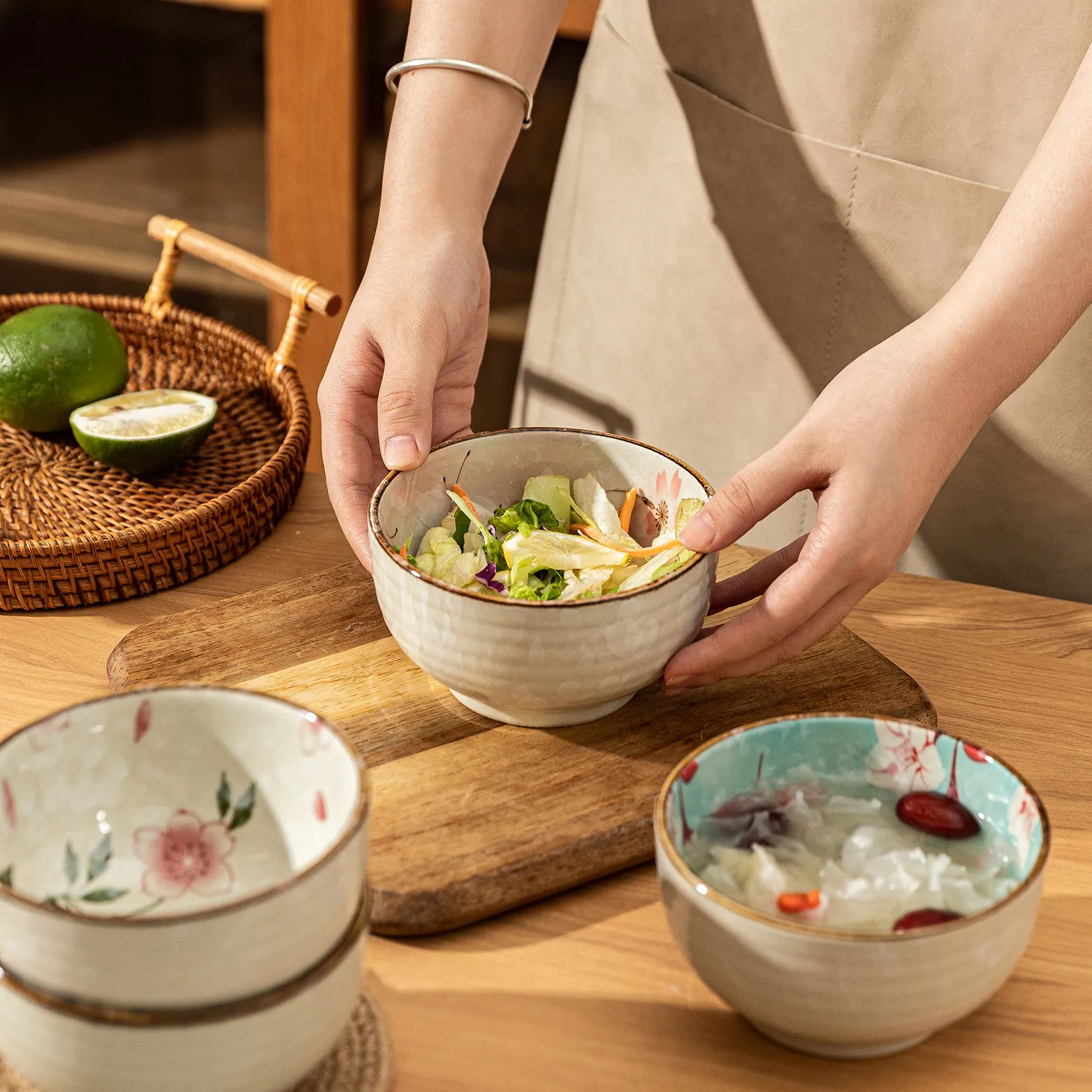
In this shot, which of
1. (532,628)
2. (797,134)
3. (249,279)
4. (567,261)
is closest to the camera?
(532,628)

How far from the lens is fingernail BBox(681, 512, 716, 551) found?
2.85ft

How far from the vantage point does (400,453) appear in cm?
95

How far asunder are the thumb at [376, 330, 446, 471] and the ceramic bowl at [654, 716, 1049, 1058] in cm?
36

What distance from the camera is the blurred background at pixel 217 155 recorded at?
7.53 feet

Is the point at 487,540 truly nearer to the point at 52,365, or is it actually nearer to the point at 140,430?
the point at 140,430

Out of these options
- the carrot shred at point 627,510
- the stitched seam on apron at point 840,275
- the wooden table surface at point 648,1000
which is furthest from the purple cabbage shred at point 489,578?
the stitched seam on apron at point 840,275

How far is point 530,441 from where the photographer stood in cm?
102

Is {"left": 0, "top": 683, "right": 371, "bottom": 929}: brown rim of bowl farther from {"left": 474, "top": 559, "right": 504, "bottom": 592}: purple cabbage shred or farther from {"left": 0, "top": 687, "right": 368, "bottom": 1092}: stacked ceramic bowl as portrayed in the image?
{"left": 474, "top": 559, "right": 504, "bottom": 592}: purple cabbage shred

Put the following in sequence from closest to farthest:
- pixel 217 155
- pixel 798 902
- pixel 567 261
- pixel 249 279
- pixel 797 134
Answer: pixel 798 902, pixel 797 134, pixel 249 279, pixel 567 261, pixel 217 155

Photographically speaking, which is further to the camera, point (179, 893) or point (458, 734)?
point (458, 734)

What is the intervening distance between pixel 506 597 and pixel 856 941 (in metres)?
0.35

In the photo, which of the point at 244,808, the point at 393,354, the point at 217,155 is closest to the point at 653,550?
the point at 393,354

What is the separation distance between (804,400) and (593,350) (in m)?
0.28

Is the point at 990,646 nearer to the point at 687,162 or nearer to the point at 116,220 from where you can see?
the point at 687,162
